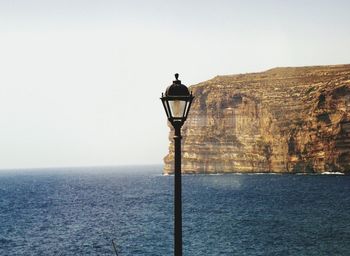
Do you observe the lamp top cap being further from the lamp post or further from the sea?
the sea

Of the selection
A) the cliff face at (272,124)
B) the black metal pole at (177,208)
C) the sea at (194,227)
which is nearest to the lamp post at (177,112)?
the black metal pole at (177,208)

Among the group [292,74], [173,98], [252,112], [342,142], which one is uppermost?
[292,74]

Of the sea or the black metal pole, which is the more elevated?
the black metal pole

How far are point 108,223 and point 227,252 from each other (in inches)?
999

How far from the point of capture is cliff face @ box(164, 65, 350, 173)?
450ft

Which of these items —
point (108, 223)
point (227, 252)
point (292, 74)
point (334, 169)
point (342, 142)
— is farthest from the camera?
point (292, 74)

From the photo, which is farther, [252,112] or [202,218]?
→ [252,112]

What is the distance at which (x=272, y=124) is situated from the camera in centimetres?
15788

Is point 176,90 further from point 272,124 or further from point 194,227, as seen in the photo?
point 272,124

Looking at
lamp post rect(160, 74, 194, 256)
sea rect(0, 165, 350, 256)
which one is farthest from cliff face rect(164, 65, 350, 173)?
lamp post rect(160, 74, 194, 256)

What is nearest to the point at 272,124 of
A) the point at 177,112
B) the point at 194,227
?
the point at 194,227

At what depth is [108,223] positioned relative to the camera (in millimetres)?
63094

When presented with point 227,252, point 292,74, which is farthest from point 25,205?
point 292,74

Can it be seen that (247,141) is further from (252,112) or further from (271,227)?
(271,227)
